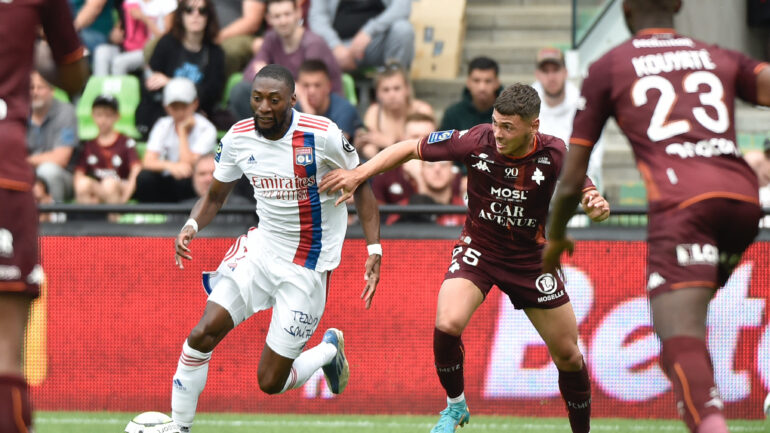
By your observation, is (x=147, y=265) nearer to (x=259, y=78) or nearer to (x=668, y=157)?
(x=259, y=78)

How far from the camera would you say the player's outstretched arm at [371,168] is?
21.0ft

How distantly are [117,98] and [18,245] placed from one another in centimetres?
765

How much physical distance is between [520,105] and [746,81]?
1.81 meters

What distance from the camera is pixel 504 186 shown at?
6.61 metres

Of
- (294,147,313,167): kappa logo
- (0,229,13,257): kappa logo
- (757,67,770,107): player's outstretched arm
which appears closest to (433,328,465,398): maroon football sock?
(294,147,313,167): kappa logo

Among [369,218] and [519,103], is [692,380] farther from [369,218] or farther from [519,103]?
[369,218]

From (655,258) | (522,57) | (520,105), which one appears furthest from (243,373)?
(522,57)

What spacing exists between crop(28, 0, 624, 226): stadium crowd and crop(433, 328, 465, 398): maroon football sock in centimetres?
221

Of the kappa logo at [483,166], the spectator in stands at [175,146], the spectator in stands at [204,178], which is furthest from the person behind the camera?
the spectator in stands at [175,146]

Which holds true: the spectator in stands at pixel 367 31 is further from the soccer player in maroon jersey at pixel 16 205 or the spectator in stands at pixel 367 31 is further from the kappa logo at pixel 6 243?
the kappa logo at pixel 6 243

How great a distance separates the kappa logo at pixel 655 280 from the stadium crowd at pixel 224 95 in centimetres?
427

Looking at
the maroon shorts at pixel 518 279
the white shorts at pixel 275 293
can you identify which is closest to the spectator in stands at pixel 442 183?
the white shorts at pixel 275 293

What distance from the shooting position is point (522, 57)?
1313 cm

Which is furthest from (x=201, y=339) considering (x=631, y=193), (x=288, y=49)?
(x=631, y=193)
